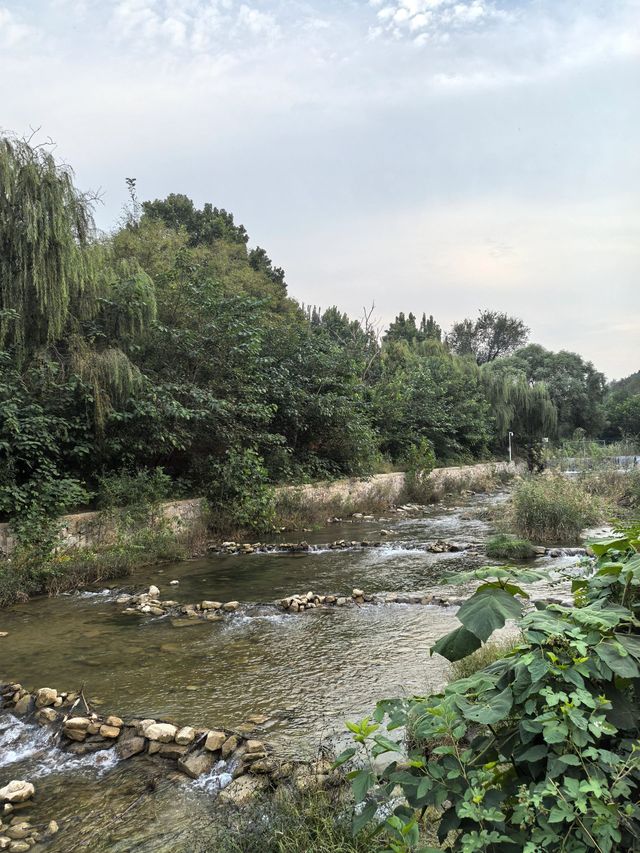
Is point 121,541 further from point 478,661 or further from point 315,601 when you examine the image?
point 478,661

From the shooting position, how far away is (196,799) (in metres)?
3.00

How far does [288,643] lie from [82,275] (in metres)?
7.15

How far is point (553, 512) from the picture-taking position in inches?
408

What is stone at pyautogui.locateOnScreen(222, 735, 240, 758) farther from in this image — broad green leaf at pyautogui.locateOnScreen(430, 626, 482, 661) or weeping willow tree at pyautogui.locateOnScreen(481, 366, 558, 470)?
weeping willow tree at pyautogui.locateOnScreen(481, 366, 558, 470)

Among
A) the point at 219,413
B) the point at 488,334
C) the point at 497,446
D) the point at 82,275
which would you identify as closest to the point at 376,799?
the point at 82,275

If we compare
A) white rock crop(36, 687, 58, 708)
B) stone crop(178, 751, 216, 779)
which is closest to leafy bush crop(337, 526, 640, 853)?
stone crop(178, 751, 216, 779)

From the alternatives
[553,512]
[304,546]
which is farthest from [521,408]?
[304,546]

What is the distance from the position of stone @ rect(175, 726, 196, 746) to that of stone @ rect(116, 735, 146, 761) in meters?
0.22

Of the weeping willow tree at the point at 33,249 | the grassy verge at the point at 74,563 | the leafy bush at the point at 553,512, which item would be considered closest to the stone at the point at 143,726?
the grassy verge at the point at 74,563

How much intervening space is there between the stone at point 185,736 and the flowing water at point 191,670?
236mm

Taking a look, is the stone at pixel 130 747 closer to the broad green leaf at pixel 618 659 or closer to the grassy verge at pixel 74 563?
the broad green leaf at pixel 618 659

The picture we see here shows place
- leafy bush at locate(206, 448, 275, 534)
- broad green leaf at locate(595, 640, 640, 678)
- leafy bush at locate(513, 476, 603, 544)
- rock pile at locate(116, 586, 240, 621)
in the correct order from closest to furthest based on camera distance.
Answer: broad green leaf at locate(595, 640, 640, 678) → rock pile at locate(116, 586, 240, 621) → leafy bush at locate(513, 476, 603, 544) → leafy bush at locate(206, 448, 275, 534)

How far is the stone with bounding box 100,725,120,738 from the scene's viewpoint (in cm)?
370

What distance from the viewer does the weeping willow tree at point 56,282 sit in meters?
8.90
